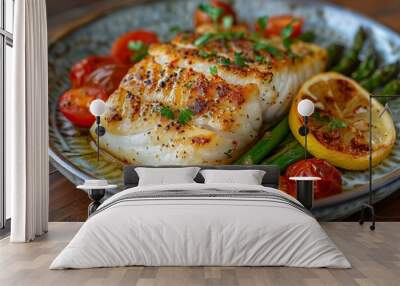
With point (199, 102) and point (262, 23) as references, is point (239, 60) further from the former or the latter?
point (262, 23)

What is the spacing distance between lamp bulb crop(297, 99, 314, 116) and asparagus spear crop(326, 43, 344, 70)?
3.04ft

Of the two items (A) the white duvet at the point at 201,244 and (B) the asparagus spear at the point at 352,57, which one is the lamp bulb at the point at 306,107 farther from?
(A) the white duvet at the point at 201,244

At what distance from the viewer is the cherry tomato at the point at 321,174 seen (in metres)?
5.62

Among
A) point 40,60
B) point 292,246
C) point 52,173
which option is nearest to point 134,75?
point 40,60

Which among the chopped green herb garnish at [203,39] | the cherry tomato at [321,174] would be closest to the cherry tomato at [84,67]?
the chopped green herb garnish at [203,39]

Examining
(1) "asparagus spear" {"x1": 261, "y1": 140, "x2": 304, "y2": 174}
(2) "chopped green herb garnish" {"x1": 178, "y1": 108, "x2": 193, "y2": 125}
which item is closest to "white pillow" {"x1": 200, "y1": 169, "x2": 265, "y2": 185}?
(1) "asparagus spear" {"x1": 261, "y1": 140, "x2": 304, "y2": 174}

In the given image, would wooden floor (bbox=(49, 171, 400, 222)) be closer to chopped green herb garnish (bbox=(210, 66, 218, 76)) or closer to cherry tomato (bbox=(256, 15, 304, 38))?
chopped green herb garnish (bbox=(210, 66, 218, 76))

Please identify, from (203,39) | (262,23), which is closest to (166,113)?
(203,39)

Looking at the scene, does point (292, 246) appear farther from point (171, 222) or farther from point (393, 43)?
point (393, 43)

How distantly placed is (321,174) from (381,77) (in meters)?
1.34

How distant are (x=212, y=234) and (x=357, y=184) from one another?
233 centimetres

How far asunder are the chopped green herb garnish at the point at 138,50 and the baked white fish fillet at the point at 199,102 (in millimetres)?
382

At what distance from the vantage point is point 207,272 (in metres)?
3.68

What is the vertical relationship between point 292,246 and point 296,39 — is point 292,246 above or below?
below
